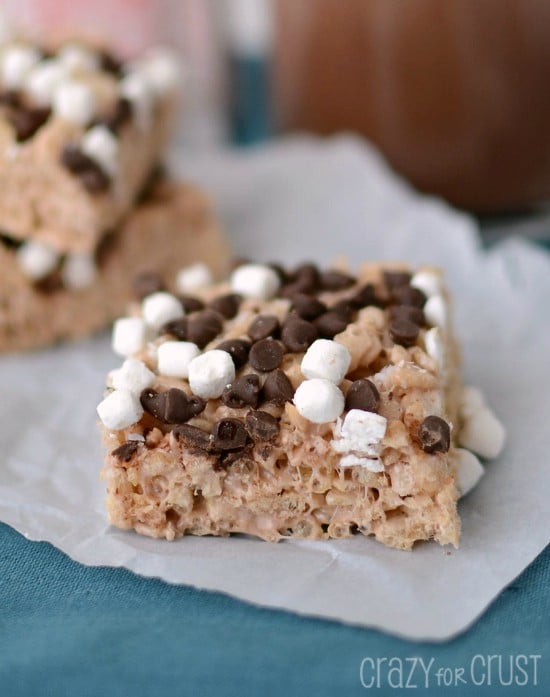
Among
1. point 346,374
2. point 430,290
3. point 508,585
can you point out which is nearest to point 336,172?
point 430,290

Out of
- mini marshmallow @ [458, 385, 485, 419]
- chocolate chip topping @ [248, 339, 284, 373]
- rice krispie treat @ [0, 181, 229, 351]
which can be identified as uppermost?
chocolate chip topping @ [248, 339, 284, 373]

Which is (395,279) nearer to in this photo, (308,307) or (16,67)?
(308,307)

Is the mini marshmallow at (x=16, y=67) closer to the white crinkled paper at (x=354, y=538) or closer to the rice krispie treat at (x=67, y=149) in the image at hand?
the rice krispie treat at (x=67, y=149)

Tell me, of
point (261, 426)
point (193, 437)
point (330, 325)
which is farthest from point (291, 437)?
point (330, 325)

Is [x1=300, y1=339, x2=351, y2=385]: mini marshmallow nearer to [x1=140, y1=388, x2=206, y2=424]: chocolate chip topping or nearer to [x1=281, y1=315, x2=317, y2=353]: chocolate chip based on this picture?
[x1=281, y1=315, x2=317, y2=353]: chocolate chip

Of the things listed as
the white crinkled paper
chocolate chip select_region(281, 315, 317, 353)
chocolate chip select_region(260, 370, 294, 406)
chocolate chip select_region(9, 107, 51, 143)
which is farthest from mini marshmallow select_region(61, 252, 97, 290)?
chocolate chip select_region(260, 370, 294, 406)

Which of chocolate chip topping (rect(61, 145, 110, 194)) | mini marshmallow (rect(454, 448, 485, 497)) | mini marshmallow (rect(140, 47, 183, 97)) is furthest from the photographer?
mini marshmallow (rect(140, 47, 183, 97))

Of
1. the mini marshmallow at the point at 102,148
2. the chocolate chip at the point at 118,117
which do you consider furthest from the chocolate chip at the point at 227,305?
the chocolate chip at the point at 118,117

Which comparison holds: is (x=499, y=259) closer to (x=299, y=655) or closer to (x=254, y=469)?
(x=254, y=469)
